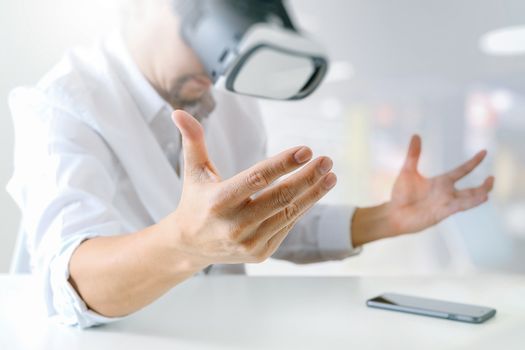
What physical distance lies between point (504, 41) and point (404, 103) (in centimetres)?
27

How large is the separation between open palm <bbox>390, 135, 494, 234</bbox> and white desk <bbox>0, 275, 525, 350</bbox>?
Answer: 17 centimetres

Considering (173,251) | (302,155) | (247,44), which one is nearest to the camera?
(302,155)

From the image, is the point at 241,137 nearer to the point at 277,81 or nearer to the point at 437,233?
the point at 277,81

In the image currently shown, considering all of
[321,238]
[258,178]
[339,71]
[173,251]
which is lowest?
[321,238]

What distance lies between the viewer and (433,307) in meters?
0.86

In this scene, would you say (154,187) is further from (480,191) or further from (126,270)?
(480,191)

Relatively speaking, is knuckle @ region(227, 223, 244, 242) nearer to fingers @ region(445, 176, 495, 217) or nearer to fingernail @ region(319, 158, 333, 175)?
fingernail @ region(319, 158, 333, 175)

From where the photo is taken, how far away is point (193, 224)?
25.6 inches

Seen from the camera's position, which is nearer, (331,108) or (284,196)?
(284,196)

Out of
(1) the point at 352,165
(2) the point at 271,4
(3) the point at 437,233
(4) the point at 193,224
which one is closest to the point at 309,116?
(1) the point at 352,165

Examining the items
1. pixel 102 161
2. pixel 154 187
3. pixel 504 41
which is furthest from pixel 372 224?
pixel 504 41

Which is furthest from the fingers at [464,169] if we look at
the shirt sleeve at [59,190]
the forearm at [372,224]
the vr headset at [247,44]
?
the shirt sleeve at [59,190]

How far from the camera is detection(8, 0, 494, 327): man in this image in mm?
638

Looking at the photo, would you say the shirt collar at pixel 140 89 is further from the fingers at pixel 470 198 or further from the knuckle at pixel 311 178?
the knuckle at pixel 311 178
